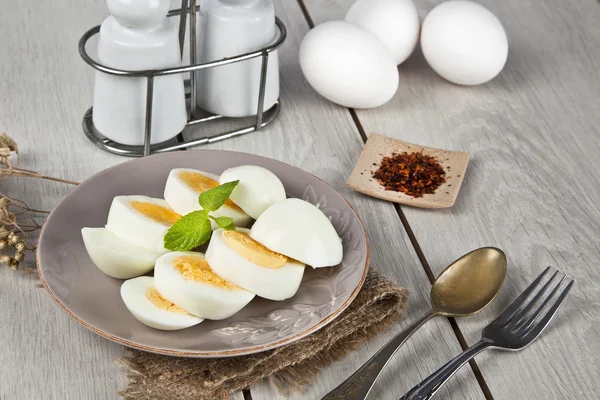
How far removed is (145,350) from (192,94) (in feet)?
1.90

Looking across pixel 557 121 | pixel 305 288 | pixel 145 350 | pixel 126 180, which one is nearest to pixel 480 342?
pixel 305 288

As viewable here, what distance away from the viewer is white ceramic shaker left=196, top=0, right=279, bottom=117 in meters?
1.19

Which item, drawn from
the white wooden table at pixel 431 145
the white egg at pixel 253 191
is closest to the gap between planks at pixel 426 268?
the white wooden table at pixel 431 145

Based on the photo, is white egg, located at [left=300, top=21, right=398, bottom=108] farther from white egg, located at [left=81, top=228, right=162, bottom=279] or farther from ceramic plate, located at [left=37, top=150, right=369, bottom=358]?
white egg, located at [left=81, top=228, right=162, bottom=279]

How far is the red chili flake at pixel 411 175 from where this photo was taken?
116cm

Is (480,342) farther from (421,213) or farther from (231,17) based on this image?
(231,17)

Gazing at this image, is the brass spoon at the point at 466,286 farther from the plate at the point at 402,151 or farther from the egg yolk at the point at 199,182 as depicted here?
the egg yolk at the point at 199,182

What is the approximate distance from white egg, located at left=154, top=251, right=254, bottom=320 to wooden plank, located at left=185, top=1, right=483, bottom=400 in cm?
11

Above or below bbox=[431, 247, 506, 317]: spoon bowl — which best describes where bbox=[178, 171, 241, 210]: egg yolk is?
above

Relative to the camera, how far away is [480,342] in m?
0.90

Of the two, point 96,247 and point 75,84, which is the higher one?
→ point 96,247

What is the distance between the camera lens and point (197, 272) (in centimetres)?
84

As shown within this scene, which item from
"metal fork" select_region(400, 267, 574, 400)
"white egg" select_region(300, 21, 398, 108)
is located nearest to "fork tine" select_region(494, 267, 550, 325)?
"metal fork" select_region(400, 267, 574, 400)

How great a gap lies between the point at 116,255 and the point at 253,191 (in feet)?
0.61
